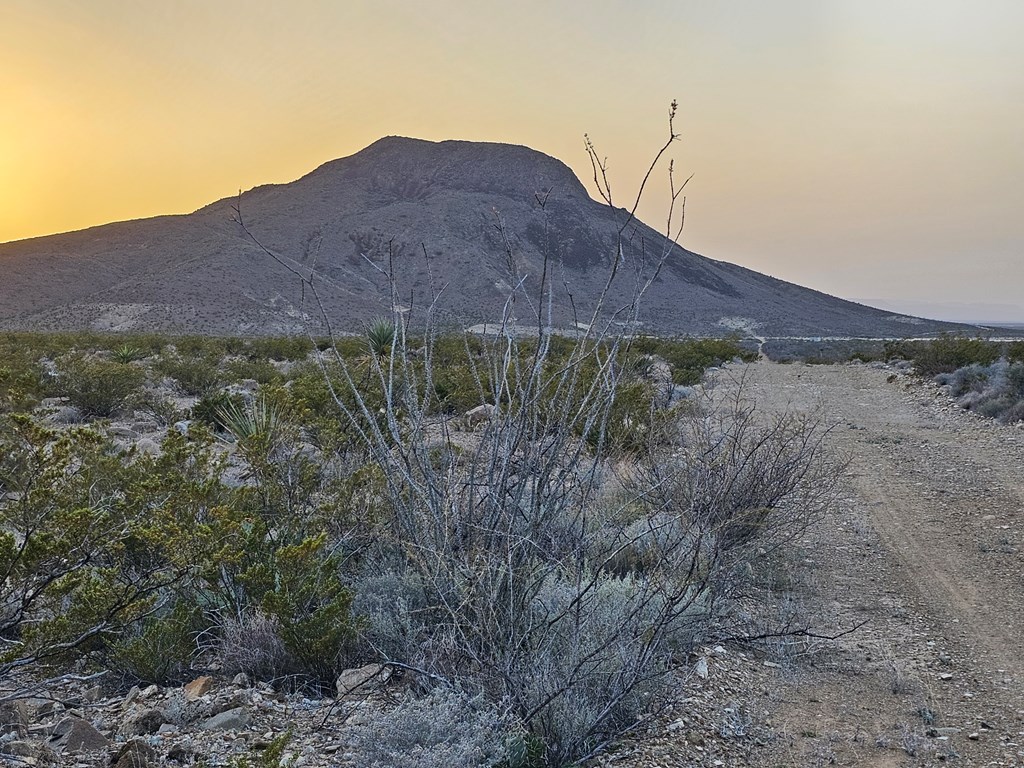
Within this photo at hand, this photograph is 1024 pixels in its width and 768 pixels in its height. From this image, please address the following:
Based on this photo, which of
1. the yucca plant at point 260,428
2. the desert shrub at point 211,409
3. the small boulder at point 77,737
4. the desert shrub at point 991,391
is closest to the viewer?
the small boulder at point 77,737

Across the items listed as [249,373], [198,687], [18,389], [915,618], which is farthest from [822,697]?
[249,373]

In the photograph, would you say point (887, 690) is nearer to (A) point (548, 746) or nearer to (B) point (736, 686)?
(B) point (736, 686)

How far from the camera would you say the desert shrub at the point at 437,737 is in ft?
8.38

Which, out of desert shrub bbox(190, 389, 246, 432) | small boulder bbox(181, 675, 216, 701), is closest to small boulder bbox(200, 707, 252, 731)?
small boulder bbox(181, 675, 216, 701)

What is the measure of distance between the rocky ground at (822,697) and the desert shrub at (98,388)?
390 inches

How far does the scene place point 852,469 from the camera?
9477mm

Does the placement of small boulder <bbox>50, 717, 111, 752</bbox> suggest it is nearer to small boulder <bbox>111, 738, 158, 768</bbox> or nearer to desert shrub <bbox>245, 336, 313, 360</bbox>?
small boulder <bbox>111, 738, 158, 768</bbox>

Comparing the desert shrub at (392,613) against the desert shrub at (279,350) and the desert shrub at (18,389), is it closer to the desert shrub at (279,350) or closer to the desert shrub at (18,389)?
the desert shrub at (18,389)

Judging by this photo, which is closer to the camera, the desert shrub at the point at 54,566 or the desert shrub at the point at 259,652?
the desert shrub at the point at 54,566

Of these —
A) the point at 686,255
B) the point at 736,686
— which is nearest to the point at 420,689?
the point at 736,686

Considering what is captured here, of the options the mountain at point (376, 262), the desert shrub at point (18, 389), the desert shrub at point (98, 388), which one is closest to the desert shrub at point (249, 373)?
the desert shrub at point (98, 388)

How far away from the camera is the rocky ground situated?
2.89 metres

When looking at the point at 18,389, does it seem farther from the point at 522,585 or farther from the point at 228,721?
the point at 522,585

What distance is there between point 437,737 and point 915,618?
375 centimetres
